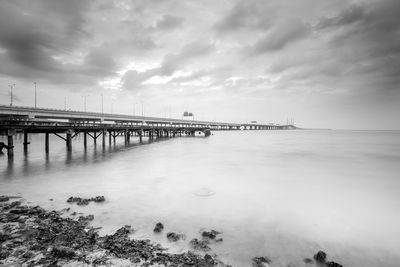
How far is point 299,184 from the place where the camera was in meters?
14.3

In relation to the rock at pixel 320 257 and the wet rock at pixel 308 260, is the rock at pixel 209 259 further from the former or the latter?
the rock at pixel 320 257

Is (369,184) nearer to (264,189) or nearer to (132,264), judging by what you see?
(264,189)

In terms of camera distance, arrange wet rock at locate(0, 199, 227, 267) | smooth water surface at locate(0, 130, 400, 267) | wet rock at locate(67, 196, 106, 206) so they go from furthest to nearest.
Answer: wet rock at locate(67, 196, 106, 206), smooth water surface at locate(0, 130, 400, 267), wet rock at locate(0, 199, 227, 267)

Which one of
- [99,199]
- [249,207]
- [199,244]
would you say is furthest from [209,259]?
[99,199]

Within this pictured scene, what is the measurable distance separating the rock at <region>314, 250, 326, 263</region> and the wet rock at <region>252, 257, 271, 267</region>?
1422mm

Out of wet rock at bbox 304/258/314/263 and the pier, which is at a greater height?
the pier

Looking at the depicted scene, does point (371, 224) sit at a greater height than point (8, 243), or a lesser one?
lesser

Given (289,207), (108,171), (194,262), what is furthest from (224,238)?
(108,171)

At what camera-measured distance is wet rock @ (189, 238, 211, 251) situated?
19.2 feet

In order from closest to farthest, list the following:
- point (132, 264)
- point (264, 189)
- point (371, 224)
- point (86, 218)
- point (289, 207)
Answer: point (132, 264) → point (86, 218) → point (371, 224) → point (289, 207) → point (264, 189)

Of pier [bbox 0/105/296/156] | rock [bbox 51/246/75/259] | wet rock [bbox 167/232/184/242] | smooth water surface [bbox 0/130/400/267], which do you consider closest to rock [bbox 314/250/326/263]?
smooth water surface [bbox 0/130/400/267]

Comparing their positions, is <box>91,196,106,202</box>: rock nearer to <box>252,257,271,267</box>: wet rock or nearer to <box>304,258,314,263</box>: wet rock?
<box>252,257,271,267</box>: wet rock

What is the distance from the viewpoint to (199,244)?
604 centimetres

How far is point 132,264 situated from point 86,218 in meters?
3.84
